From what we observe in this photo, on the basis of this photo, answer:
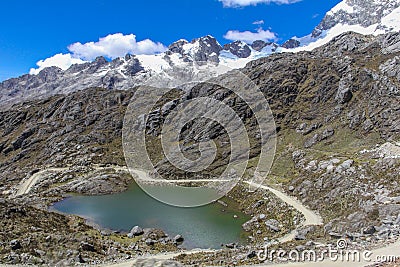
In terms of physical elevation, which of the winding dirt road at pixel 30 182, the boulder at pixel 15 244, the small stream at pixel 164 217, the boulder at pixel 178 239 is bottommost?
the boulder at pixel 15 244

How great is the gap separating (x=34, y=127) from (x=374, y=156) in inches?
5939

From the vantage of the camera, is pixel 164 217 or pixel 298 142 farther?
pixel 298 142

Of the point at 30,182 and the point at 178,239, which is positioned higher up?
the point at 30,182

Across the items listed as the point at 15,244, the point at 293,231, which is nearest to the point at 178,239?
the point at 293,231

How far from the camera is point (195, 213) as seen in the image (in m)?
73.4

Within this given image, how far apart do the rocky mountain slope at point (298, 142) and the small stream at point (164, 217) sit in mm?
4593

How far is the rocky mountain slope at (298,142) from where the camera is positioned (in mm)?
54688

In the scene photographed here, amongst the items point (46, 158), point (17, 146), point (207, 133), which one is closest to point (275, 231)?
point (207, 133)

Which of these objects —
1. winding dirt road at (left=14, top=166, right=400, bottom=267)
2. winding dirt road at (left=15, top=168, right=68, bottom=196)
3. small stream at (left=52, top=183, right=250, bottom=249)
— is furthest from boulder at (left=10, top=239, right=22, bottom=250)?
winding dirt road at (left=15, top=168, right=68, bottom=196)

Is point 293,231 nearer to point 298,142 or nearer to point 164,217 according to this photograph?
point 164,217

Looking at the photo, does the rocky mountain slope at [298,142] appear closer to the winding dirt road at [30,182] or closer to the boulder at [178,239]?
the winding dirt road at [30,182]

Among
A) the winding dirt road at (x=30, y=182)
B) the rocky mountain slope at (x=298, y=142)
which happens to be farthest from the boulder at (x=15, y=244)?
the winding dirt road at (x=30, y=182)

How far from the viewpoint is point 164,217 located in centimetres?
7119

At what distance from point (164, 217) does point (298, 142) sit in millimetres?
66233
